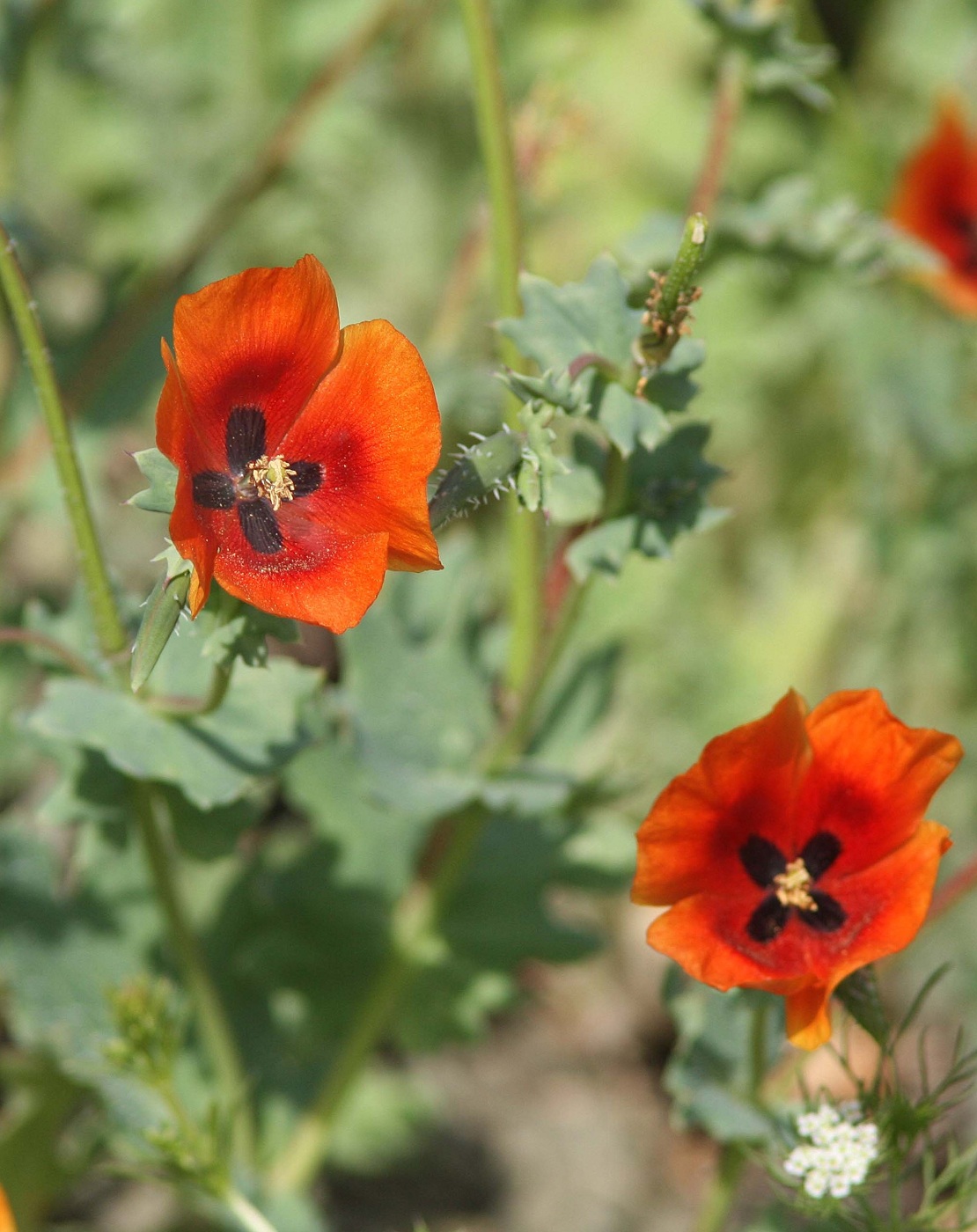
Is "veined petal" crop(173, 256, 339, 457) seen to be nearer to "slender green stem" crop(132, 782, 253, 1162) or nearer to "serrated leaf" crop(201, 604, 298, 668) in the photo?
"serrated leaf" crop(201, 604, 298, 668)

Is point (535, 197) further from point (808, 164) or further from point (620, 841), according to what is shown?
point (808, 164)

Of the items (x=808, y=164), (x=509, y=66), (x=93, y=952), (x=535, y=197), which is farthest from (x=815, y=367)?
(x=93, y=952)

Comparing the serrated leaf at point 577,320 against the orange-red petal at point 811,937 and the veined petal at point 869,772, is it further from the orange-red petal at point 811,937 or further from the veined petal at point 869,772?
the orange-red petal at point 811,937

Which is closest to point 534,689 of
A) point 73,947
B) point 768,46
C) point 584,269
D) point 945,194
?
point 73,947

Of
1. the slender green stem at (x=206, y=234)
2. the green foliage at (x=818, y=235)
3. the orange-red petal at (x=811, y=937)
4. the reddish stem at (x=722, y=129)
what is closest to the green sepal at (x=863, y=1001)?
the orange-red petal at (x=811, y=937)

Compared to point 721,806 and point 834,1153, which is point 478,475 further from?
point 834,1153
